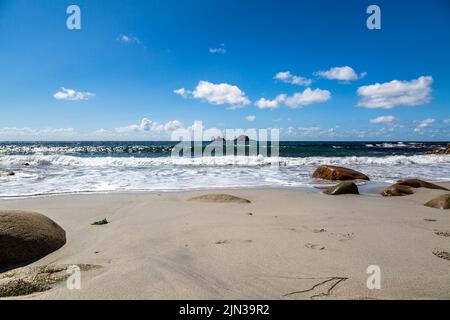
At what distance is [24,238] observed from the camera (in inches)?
134

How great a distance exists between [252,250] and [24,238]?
2.77 meters

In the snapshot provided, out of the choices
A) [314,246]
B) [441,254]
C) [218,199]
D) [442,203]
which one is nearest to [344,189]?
[442,203]

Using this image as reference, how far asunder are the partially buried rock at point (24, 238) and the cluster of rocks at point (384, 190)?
703 centimetres

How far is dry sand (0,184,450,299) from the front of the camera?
7.89 ft

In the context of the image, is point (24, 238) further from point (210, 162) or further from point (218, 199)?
point (210, 162)


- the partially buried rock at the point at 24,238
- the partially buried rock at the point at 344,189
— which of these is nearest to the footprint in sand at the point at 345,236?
the partially buried rock at the point at 24,238

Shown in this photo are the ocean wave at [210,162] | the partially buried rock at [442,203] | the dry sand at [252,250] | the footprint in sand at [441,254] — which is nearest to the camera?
the dry sand at [252,250]

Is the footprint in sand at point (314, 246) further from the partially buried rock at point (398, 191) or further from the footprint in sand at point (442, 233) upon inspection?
the partially buried rock at point (398, 191)

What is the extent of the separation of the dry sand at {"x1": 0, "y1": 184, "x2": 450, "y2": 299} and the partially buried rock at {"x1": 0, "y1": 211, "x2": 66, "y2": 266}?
18 centimetres

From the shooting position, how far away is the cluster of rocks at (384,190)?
20.7 ft

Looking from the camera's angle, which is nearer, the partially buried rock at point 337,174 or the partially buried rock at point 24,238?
the partially buried rock at point 24,238
